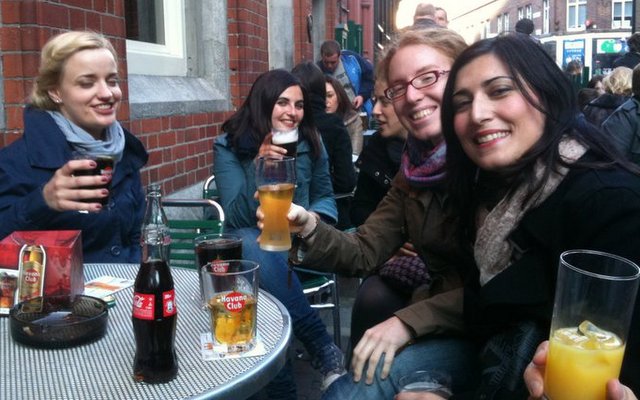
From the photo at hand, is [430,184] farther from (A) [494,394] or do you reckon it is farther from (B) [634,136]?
(B) [634,136]

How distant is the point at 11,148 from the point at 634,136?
4.18 meters

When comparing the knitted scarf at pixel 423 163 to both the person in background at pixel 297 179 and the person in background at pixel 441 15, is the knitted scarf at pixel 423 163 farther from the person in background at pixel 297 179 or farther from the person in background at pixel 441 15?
the person in background at pixel 441 15

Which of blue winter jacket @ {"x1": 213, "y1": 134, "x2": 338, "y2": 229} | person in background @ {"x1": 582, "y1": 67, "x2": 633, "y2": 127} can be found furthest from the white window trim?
person in background @ {"x1": 582, "y1": 67, "x2": 633, "y2": 127}

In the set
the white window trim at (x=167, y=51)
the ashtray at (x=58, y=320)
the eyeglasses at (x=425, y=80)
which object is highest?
the white window trim at (x=167, y=51)

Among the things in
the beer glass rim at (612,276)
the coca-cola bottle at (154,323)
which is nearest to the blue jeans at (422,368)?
the coca-cola bottle at (154,323)

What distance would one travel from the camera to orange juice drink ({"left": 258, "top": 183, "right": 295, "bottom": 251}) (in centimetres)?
203

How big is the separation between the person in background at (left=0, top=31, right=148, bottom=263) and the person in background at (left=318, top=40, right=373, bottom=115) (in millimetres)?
4919

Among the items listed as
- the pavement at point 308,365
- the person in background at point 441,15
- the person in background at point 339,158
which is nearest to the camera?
the pavement at point 308,365

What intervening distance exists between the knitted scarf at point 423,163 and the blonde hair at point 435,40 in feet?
1.06

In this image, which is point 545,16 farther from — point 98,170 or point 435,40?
point 98,170

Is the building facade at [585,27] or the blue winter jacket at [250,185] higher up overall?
the building facade at [585,27]

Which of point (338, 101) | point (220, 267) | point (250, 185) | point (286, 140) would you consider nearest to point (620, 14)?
point (338, 101)

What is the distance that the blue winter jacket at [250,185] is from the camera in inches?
136

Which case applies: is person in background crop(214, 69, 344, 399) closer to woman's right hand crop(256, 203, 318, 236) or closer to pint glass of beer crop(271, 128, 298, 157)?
pint glass of beer crop(271, 128, 298, 157)
